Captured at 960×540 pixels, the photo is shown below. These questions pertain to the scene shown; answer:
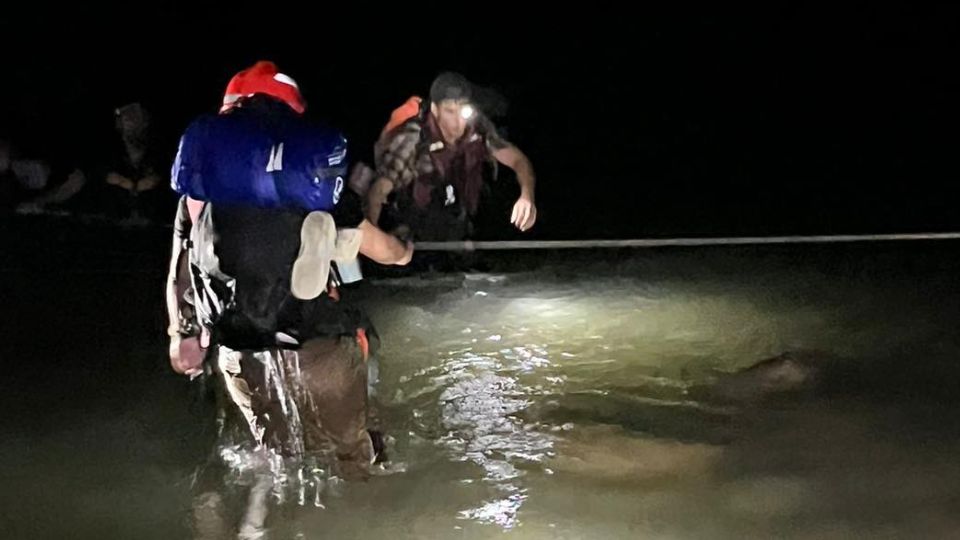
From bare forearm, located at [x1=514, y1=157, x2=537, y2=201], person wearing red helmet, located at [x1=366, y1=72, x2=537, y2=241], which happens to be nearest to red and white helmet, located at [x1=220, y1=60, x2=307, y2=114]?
person wearing red helmet, located at [x1=366, y1=72, x2=537, y2=241]

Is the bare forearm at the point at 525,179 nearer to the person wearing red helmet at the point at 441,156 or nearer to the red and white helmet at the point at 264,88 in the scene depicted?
the person wearing red helmet at the point at 441,156

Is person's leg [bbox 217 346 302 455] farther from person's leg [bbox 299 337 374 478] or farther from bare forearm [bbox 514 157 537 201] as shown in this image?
bare forearm [bbox 514 157 537 201]

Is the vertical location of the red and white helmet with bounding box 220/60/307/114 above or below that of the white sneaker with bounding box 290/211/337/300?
above

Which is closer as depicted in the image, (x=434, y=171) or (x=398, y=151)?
(x=398, y=151)

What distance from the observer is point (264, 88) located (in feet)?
12.2

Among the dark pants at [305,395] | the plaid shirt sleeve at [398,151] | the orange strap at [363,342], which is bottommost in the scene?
the dark pants at [305,395]

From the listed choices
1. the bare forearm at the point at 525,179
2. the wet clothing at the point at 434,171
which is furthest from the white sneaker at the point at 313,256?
the wet clothing at the point at 434,171

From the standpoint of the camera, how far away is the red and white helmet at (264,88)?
3727 millimetres

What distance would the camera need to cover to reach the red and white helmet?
373 cm

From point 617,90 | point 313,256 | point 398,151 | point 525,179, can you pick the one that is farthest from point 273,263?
point 617,90

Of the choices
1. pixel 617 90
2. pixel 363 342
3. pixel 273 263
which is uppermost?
pixel 617 90

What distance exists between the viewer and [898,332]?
20.6 ft

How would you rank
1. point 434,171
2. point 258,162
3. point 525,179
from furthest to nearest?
point 434,171, point 525,179, point 258,162

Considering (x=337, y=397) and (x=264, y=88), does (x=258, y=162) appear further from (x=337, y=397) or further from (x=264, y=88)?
(x=337, y=397)
